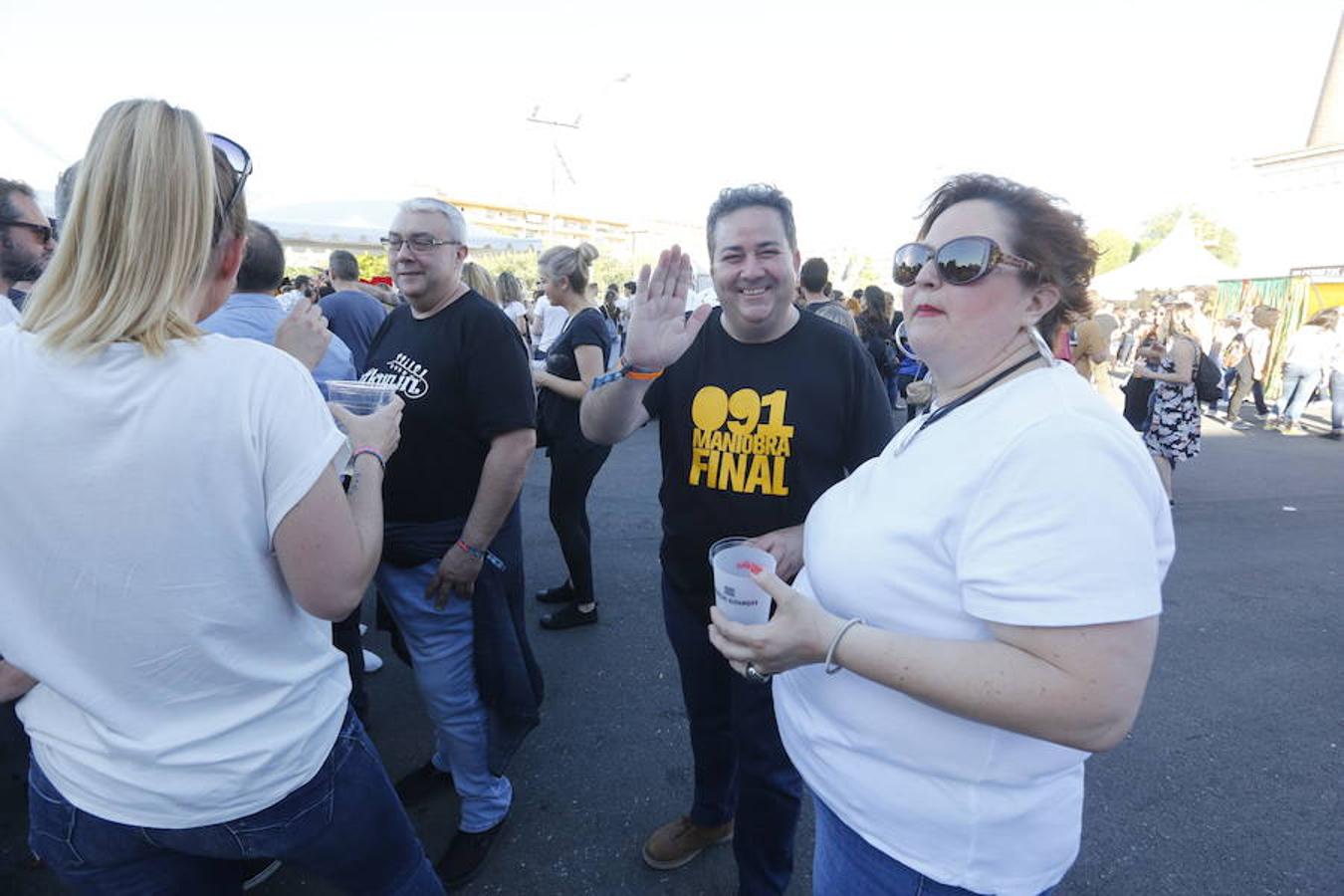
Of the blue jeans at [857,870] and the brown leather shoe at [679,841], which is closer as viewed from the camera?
the blue jeans at [857,870]

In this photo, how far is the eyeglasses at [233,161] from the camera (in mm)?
1168

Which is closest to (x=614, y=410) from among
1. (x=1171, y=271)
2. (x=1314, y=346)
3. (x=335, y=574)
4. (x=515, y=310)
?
(x=335, y=574)

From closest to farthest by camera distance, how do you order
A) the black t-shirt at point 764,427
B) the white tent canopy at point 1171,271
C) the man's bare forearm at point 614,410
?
the black t-shirt at point 764,427, the man's bare forearm at point 614,410, the white tent canopy at point 1171,271

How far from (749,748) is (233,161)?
1902 mm

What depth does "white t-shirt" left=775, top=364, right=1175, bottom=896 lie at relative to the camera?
94cm

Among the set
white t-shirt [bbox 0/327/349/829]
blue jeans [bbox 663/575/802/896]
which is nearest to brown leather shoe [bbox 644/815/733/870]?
blue jeans [bbox 663/575/802/896]

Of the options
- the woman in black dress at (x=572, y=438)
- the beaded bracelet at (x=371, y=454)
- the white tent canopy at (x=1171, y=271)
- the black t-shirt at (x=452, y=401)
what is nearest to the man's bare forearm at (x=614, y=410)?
the black t-shirt at (x=452, y=401)

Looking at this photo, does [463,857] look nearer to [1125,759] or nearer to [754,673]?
[754,673]

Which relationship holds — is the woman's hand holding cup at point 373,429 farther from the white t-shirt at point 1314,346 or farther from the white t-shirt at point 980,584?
the white t-shirt at point 1314,346

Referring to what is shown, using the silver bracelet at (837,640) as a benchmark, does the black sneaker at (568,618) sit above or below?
below

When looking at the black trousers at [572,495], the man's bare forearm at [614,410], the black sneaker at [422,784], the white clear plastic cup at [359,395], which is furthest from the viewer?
the black trousers at [572,495]

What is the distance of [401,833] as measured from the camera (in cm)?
142

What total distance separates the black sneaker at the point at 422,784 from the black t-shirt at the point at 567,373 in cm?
176

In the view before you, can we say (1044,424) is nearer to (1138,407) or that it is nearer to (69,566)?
(69,566)
